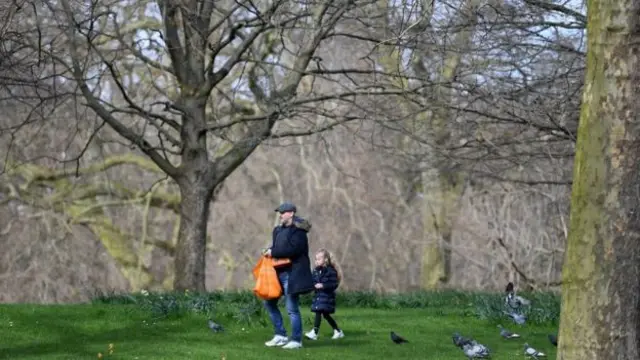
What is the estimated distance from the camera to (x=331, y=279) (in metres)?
13.9

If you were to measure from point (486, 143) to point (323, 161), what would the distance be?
58.3 ft

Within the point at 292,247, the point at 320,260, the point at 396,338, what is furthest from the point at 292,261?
the point at 396,338

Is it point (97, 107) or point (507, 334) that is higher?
point (97, 107)

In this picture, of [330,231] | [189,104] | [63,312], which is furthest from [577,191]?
[330,231]

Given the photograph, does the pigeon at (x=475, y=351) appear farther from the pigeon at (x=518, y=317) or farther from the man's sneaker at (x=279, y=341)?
the pigeon at (x=518, y=317)

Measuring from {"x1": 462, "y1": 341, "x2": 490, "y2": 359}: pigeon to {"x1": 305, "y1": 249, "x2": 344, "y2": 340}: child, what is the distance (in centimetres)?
207

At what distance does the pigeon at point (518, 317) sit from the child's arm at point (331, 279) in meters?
2.91

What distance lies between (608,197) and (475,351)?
3.60m

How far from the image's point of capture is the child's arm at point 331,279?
45.3ft

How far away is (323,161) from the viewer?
121 ft

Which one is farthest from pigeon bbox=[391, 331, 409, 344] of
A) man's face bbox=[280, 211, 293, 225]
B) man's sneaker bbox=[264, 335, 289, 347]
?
man's face bbox=[280, 211, 293, 225]

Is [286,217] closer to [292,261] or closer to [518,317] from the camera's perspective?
[292,261]

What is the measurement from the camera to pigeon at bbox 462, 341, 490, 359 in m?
12.2

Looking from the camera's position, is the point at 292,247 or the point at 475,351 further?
the point at 292,247
